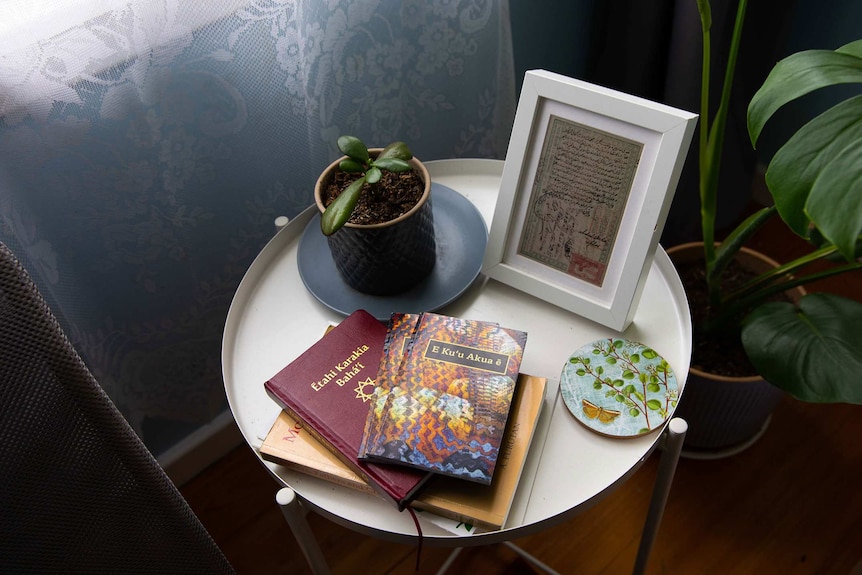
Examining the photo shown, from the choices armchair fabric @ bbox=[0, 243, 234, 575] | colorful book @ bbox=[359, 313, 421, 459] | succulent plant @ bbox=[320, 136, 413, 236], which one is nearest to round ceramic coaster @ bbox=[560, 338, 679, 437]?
colorful book @ bbox=[359, 313, 421, 459]

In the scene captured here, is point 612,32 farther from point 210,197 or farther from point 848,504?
point 848,504

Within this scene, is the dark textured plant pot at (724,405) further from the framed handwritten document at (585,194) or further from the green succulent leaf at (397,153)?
the green succulent leaf at (397,153)

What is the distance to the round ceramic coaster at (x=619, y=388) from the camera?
719mm

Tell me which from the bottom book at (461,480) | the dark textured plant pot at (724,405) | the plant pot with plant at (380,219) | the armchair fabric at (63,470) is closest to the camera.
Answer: the armchair fabric at (63,470)

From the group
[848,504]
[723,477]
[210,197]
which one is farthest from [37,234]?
[848,504]

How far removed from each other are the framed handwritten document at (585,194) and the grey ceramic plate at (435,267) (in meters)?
0.04

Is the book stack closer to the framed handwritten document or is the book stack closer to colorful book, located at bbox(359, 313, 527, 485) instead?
colorful book, located at bbox(359, 313, 527, 485)

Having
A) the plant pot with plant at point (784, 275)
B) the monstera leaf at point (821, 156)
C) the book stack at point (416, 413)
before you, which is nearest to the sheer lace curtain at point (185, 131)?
the book stack at point (416, 413)

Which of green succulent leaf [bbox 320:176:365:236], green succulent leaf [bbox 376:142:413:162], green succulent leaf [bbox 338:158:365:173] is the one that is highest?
green succulent leaf [bbox 376:142:413:162]

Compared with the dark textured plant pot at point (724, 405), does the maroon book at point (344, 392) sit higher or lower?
higher

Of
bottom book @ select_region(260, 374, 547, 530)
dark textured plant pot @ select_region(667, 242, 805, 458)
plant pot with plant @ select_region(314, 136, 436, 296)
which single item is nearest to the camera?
bottom book @ select_region(260, 374, 547, 530)

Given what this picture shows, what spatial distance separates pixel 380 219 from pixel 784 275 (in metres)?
0.61

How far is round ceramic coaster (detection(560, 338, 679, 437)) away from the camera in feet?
2.36

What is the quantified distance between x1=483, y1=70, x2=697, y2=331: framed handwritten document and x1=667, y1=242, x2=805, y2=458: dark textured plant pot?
0.37m
